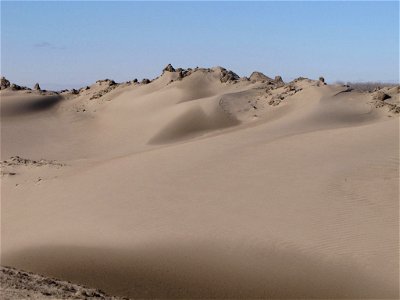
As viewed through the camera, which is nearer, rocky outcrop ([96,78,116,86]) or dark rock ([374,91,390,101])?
dark rock ([374,91,390,101])

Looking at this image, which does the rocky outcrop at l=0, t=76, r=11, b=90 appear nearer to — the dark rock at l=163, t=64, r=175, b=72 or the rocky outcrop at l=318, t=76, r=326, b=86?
the dark rock at l=163, t=64, r=175, b=72

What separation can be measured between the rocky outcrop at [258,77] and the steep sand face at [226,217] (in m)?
10.4

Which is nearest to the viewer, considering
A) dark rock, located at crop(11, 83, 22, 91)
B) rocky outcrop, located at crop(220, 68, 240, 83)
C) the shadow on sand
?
the shadow on sand

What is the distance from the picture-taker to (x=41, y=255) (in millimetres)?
10633

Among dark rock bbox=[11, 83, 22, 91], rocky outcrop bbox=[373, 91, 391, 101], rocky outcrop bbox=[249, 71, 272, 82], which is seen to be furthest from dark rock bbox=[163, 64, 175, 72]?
rocky outcrop bbox=[373, 91, 391, 101]

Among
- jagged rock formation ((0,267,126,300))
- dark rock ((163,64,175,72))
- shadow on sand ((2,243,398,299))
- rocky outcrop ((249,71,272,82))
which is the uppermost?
dark rock ((163,64,175,72))

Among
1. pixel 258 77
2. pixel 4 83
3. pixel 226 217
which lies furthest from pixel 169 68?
pixel 226 217

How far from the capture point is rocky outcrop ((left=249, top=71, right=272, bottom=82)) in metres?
32.1

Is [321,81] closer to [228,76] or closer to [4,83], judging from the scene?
[228,76]

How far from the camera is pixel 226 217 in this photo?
11523mm

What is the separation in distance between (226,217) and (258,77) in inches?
878

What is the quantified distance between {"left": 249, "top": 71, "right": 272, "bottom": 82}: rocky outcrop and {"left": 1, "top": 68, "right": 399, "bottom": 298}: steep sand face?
34.0 ft

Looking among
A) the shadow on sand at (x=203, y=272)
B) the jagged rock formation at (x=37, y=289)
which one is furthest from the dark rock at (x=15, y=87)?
the jagged rock formation at (x=37, y=289)

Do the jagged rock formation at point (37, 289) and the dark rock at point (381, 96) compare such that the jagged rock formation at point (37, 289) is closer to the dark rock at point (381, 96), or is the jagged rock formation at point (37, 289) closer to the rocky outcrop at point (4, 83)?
the dark rock at point (381, 96)
